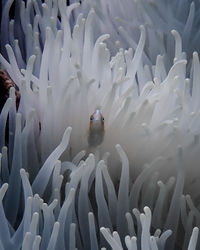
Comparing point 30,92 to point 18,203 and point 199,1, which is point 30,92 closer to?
point 18,203

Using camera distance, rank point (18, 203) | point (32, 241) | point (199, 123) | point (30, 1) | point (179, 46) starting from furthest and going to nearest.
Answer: point (30, 1) < point (179, 46) < point (199, 123) < point (18, 203) < point (32, 241)

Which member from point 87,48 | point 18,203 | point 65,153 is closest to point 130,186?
point 65,153

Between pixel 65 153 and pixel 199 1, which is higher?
pixel 199 1

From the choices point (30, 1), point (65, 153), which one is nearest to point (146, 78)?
point (65, 153)

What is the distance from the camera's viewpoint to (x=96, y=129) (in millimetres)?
1284

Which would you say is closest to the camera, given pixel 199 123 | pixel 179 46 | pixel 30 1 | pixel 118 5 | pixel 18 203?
pixel 18 203

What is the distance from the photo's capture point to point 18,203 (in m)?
1.21

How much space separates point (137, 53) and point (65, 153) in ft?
1.16

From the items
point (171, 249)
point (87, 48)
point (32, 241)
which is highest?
point (87, 48)

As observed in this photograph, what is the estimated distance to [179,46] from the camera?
4.72 feet

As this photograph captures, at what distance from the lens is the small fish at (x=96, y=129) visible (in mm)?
1271

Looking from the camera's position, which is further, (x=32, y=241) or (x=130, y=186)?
(x=130, y=186)

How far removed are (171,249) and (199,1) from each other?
1.00 meters

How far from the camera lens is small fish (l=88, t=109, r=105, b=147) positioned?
1.27 m
